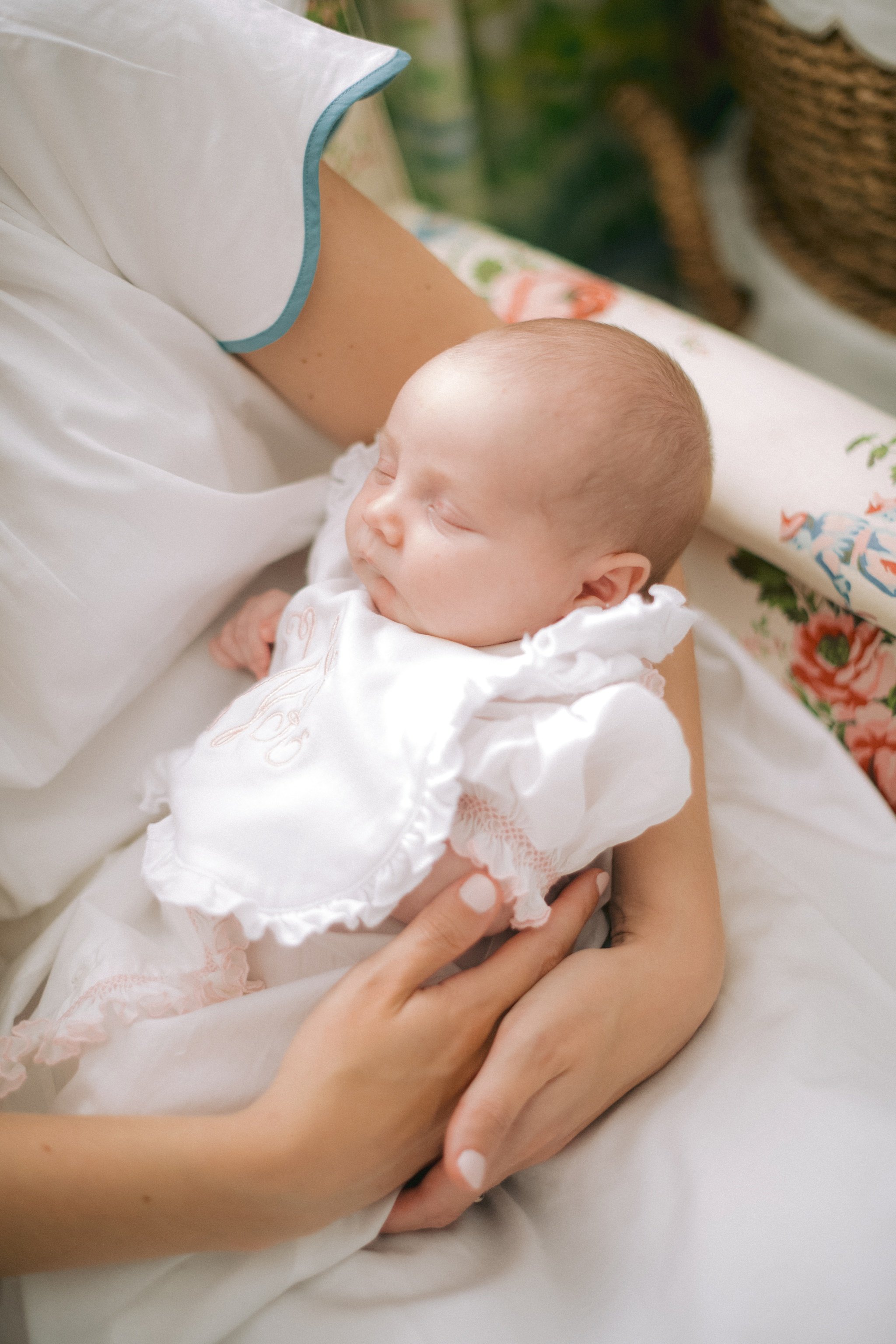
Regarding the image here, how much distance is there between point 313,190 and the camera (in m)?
0.83

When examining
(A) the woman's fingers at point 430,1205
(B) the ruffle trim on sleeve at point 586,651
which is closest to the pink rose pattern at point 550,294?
(B) the ruffle trim on sleeve at point 586,651

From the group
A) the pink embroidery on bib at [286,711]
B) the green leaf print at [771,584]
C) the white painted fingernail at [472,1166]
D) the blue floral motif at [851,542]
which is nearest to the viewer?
the white painted fingernail at [472,1166]

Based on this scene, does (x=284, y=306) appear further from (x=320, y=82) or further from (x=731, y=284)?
(x=731, y=284)

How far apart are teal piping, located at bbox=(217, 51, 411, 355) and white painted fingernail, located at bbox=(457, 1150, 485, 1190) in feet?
2.39

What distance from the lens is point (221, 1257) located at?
0.71 metres

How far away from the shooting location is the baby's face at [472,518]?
2.44ft

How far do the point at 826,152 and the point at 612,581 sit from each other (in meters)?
1.05

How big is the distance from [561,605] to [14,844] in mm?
523

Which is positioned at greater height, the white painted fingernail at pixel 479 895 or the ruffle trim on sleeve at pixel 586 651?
the ruffle trim on sleeve at pixel 586 651

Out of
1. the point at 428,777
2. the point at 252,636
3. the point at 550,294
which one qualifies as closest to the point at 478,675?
the point at 428,777

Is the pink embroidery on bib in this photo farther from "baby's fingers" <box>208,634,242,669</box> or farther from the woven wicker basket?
the woven wicker basket

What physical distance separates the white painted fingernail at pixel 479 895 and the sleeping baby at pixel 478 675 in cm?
1

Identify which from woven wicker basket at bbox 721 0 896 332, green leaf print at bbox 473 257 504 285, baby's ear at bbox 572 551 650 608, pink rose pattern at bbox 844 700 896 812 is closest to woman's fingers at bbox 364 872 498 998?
baby's ear at bbox 572 551 650 608

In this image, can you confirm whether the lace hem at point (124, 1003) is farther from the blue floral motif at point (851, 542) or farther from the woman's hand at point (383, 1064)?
the blue floral motif at point (851, 542)
